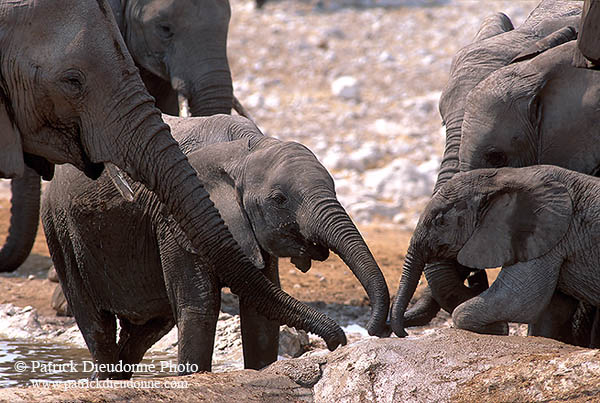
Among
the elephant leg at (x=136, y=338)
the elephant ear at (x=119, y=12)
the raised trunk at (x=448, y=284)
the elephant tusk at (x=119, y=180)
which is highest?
the elephant ear at (x=119, y=12)

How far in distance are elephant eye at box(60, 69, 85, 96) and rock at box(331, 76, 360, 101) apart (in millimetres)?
9513

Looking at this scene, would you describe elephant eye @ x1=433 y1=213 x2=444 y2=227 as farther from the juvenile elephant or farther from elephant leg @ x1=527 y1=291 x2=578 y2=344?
elephant leg @ x1=527 y1=291 x2=578 y2=344

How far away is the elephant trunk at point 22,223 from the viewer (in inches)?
253

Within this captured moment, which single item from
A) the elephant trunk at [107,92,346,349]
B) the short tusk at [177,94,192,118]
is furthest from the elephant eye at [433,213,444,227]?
the short tusk at [177,94,192,118]

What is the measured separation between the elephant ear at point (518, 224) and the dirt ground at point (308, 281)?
2.73 metres

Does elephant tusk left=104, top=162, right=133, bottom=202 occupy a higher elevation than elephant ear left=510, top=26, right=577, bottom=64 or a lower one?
lower

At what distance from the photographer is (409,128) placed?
11.7 metres

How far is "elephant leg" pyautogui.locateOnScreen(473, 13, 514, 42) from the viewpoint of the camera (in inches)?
199

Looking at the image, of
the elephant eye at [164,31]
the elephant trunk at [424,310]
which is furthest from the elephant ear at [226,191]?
the elephant eye at [164,31]

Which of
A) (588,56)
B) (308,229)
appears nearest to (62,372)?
(308,229)

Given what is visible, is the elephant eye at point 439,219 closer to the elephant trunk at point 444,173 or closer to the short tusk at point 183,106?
the elephant trunk at point 444,173

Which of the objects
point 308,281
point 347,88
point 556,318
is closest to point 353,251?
point 556,318

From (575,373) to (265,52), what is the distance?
11804mm

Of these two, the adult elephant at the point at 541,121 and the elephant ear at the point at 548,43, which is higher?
the elephant ear at the point at 548,43
